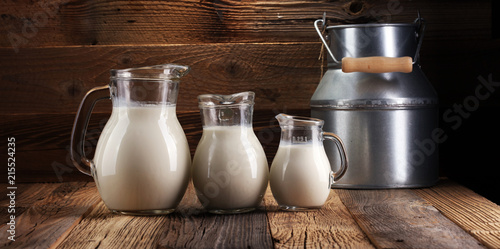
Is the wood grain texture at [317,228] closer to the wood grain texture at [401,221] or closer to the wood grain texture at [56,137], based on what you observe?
the wood grain texture at [401,221]

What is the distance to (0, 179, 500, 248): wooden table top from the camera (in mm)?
877

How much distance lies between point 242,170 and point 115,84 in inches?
11.5

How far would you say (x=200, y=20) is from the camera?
1648 mm

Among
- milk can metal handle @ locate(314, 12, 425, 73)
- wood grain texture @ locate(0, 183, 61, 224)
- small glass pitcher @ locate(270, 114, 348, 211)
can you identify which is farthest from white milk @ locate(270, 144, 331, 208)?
wood grain texture @ locate(0, 183, 61, 224)

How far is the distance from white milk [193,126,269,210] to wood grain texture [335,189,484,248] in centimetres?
21

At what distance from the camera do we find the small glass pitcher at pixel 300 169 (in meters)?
1.09

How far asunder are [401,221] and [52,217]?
66 centimetres

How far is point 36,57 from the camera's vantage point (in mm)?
1636

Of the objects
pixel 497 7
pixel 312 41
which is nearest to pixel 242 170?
pixel 312 41

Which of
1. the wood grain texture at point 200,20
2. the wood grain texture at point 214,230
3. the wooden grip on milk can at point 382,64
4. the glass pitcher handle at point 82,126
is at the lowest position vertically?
the wood grain texture at point 214,230

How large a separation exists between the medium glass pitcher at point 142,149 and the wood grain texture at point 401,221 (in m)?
0.36

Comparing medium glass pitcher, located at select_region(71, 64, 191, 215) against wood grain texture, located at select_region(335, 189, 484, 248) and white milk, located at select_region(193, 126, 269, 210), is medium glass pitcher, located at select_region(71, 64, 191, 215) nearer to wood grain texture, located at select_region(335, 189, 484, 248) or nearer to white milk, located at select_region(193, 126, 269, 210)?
white milk, located at select_region(193, 126, 269, 210)

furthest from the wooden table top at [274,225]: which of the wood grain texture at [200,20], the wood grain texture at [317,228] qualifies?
the wood grain texture at [200,20]

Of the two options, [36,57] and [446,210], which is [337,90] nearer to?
[446,210]
